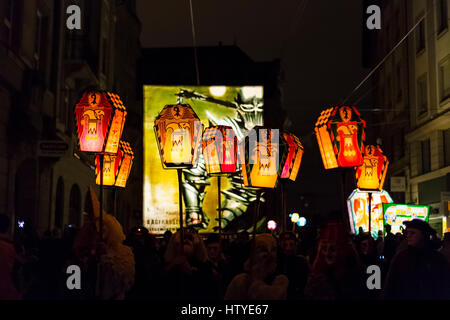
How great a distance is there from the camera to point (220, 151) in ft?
45.9

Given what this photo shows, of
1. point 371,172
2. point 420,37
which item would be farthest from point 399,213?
point 420,37

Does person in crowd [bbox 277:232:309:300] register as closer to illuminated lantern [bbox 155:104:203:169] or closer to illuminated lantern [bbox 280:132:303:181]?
illuminated lantern [bbox 155:104:203:169]

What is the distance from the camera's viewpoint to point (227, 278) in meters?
7.82

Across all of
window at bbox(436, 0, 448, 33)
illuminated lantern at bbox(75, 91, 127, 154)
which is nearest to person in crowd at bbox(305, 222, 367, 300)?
illuminated lantern at bbox(75, 91, 127, 154)

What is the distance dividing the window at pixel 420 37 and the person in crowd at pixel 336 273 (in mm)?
21355

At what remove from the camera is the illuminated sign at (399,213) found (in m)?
15.3

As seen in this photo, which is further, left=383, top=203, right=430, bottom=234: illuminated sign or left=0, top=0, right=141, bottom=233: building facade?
left=383, top=203, right=430, bottom=234: illuminated sign

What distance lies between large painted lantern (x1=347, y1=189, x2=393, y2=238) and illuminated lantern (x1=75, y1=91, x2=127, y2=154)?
10341 millimetres

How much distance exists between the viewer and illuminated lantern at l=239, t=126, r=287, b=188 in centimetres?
1177

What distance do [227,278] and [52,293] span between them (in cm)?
218

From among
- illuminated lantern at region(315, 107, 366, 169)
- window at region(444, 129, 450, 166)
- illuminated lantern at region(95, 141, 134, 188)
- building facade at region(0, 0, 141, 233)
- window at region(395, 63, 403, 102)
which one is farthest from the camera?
window at region(395, 63, 403, 102)

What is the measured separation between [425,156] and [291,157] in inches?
603

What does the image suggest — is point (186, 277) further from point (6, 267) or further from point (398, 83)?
point (398, 83)
